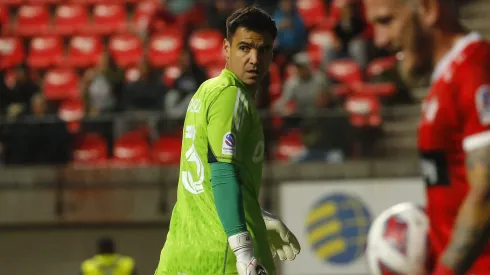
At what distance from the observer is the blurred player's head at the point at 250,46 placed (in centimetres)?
444

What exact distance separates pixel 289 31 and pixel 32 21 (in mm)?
4695

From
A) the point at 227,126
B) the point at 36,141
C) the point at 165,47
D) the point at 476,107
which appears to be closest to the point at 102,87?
the point at 36,141

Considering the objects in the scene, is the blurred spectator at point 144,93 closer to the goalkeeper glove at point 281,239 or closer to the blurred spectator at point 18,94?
the blurred spectator at point 18,94

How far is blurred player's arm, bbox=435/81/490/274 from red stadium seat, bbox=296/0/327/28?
11.4m

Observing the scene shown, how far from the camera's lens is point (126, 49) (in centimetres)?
1534

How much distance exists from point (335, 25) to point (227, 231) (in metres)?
9.94

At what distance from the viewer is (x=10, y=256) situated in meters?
13.0

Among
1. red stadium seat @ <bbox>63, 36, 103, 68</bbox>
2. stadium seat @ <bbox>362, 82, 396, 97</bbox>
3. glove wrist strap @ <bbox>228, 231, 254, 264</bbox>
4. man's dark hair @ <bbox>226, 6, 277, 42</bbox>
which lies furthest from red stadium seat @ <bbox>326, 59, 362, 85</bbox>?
glove wrist strap @ <bbox>228, 231, 254, 264</bbox>

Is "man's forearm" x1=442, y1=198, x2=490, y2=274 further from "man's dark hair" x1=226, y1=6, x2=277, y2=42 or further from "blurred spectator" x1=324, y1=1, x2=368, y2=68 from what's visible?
"blurred spectator" x1=324, y1=1, x2=368, y2=68

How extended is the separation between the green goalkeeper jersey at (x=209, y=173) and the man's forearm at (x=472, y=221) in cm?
116

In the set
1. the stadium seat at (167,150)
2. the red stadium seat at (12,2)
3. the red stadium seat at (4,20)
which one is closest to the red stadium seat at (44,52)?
the red stadium seat at (4,20)

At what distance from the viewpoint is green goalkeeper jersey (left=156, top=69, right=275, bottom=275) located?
14.1 feet

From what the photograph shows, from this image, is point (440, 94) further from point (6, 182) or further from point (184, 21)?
point (184, 21)

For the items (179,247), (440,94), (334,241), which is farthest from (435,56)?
(334,241)
